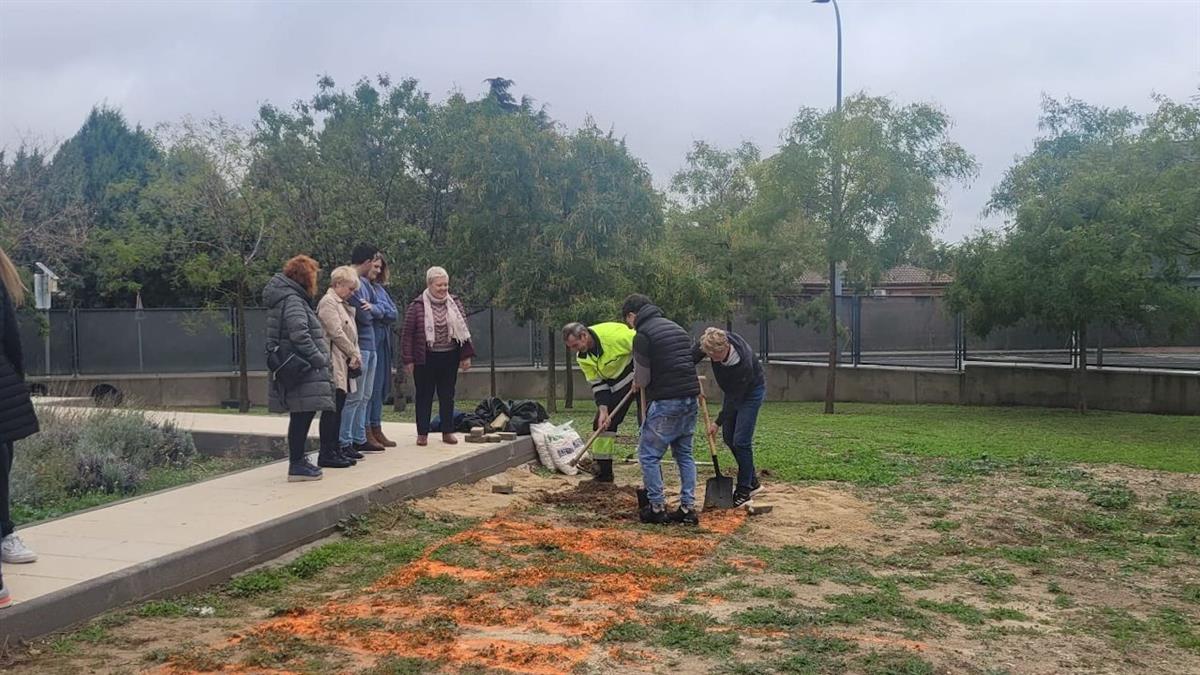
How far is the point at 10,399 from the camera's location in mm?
5301

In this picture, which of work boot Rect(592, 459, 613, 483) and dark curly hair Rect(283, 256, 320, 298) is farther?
work boot Rect(592, 459, 613, 483)

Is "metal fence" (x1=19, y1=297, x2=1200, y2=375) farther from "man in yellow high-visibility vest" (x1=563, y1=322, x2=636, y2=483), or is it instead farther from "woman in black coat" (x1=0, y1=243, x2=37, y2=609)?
"woman in black coat" (x1=0, y1=243, x2=37, y2=609)

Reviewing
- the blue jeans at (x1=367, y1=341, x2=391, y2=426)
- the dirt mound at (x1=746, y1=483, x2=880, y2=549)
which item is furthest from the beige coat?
the dirt mound at (x1=746, y1=483, x2=880, y2=549)

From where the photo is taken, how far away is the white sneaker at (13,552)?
5691 mm

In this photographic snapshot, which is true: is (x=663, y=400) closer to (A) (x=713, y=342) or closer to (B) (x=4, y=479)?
(A) (x=713, y=342)

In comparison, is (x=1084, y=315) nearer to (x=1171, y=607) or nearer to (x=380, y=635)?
(x=1171, y=607)

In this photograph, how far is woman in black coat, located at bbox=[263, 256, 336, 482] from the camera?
798 cm

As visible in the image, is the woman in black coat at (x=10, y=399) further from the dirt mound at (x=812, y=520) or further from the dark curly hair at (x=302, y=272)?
the dirt mound at (x=812, y=520)

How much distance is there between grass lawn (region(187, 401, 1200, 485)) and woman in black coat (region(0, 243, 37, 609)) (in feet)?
22.5

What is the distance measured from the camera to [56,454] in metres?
9.04

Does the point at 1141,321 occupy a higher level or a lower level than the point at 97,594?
higher

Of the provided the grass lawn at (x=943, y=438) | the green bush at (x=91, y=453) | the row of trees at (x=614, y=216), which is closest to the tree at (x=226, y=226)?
the row of trees at (x=614, y=216)

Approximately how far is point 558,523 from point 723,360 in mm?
1862

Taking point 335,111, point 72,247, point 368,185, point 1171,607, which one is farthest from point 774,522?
point 72,247
